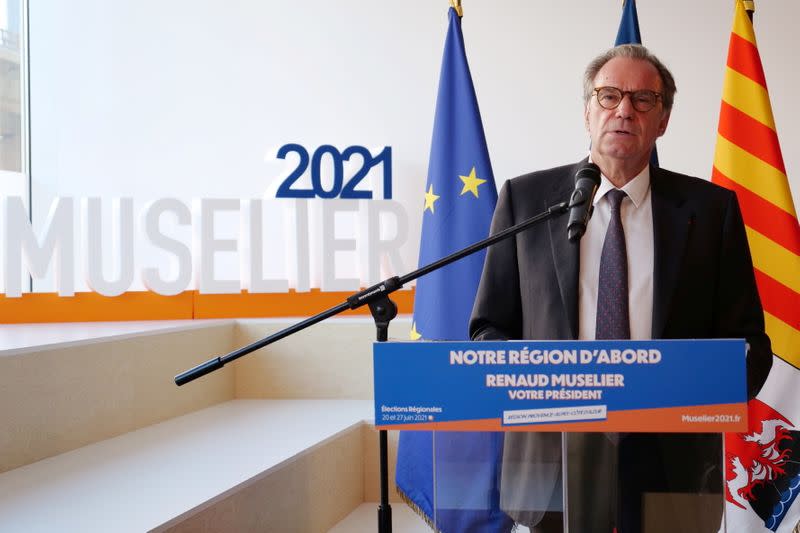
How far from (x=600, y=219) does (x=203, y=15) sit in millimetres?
2935

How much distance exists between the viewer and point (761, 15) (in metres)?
3.52

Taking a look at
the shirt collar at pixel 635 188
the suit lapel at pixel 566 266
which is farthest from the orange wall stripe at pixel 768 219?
the suit lapel at pixel 566 266

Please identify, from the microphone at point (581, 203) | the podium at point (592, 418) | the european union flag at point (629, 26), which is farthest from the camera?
the european union flag at point (629, 26)

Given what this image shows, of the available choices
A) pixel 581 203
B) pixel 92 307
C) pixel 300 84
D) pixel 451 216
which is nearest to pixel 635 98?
pixel 581 203

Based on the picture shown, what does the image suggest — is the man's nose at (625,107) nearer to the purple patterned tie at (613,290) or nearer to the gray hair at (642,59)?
the gray hair at (642,59)

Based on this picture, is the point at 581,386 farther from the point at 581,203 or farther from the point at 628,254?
the point at 628,254

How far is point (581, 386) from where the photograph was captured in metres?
0.93

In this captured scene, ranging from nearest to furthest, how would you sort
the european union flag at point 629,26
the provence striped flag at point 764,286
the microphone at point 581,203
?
the microphone at point 581,203 → the provence striped flag at point 764,286 → the european union flag at point 629,26

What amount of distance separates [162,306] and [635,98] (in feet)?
8.38

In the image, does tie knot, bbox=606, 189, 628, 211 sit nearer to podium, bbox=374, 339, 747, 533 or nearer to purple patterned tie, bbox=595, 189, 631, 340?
purple patterned tie, bbox=595, 189, 631, 340

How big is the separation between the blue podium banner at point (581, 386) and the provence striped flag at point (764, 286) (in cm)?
155

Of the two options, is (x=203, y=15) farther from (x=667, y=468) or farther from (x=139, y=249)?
(x=667, y=468)

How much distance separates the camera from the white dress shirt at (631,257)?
4.64ft

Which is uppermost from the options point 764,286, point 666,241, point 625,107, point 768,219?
point 625,107
